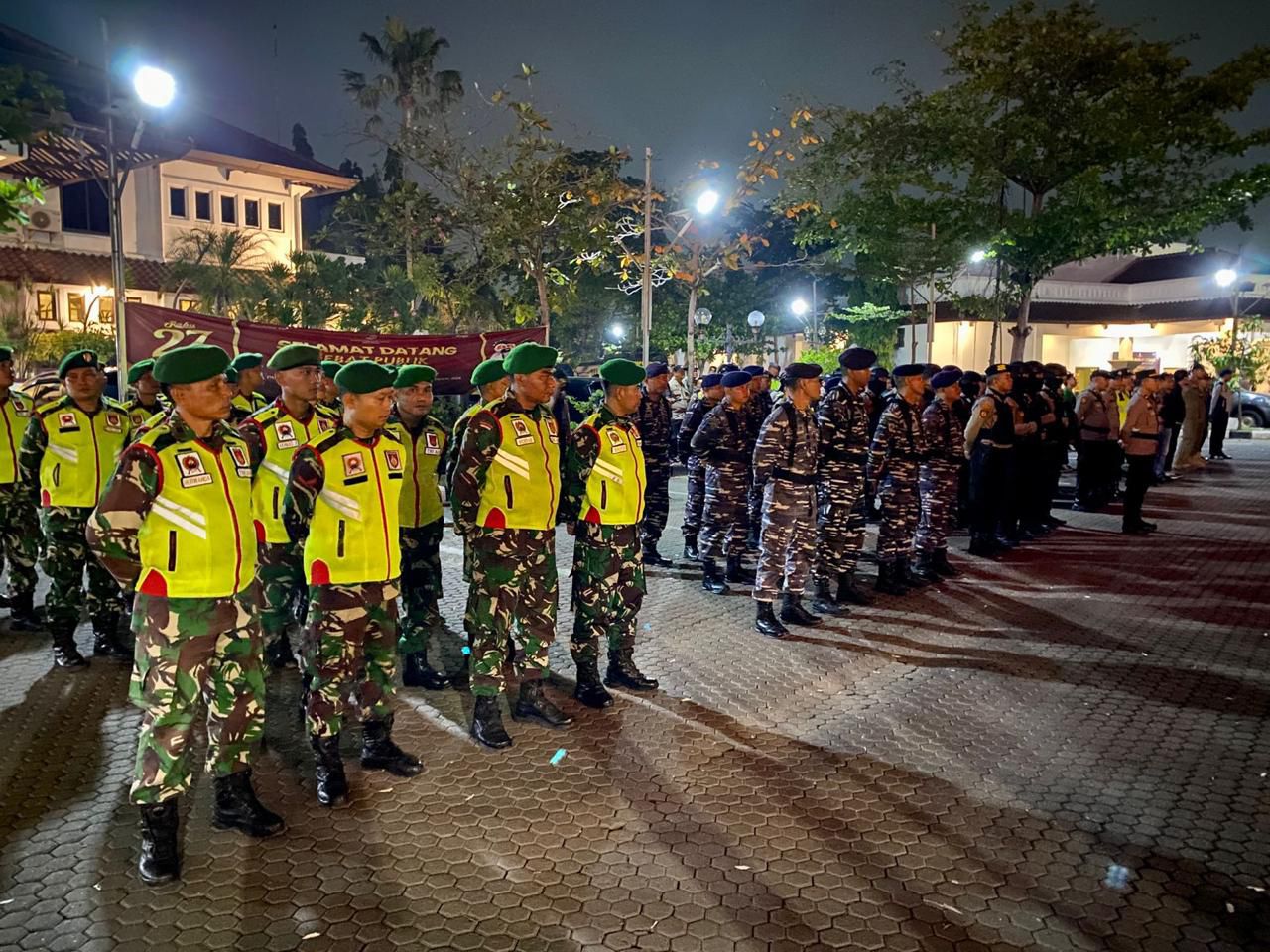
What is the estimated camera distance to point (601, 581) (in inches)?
213

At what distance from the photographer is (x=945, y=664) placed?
634 cm

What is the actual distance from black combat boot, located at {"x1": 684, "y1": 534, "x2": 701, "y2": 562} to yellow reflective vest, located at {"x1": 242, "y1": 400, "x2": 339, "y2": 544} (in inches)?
204

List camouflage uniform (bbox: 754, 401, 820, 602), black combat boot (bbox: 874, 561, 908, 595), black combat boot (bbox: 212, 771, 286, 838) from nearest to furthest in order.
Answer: black combat boot (bbox: 212, 771, 286, 838) < camouflage uniform (bbox: 754, 401, 820, 602) < black combat boot (bbox: 874, 561, 908, 595)

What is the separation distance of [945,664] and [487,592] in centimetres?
325

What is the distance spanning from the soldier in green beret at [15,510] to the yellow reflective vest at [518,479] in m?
3.89

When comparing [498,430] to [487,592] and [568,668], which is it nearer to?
[487,592]

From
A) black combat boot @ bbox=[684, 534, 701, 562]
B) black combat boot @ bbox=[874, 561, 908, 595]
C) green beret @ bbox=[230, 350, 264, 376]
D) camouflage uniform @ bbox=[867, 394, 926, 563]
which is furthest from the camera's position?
black combat boot @ bbox=[684, 534, 701, 562]

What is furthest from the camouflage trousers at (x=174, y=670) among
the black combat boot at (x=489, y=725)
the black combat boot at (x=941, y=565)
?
the black combat boot at (x=941, y=565)

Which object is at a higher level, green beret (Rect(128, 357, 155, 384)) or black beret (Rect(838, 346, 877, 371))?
black beret (Rect(838, 346, 877, 371))

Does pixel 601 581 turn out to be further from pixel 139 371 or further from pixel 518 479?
pixel 139 371

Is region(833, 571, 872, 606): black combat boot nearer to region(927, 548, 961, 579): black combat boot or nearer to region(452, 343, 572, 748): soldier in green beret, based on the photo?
region(927, 548, 961, 579): black combat boot

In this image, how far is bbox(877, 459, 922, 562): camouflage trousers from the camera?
27.0ft

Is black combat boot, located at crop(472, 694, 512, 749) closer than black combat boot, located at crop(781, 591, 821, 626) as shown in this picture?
Yes

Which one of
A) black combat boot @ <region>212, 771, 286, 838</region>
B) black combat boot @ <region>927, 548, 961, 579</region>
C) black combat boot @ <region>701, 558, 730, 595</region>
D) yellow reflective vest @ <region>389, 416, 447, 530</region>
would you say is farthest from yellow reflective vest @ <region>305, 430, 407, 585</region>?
black combat boot @ <region>927, 548, 961, 579</region>
